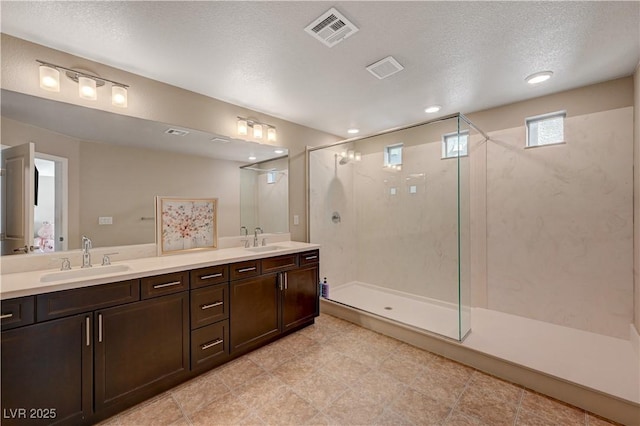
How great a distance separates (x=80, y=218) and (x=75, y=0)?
4.69ft

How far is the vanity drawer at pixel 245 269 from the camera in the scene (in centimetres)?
229

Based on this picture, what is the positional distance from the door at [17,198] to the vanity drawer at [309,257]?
2.15m

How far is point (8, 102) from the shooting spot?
1757mm

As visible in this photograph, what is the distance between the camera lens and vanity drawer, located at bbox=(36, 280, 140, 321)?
1.47m

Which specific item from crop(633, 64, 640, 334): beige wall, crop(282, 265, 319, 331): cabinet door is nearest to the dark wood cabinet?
crop(282, 265, 319, 331): cabinet door

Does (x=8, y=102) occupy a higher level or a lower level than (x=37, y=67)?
lower

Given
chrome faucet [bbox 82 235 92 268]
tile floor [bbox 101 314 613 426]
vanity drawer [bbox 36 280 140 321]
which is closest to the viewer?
vanity drawer [bbox 36 280 140 321]

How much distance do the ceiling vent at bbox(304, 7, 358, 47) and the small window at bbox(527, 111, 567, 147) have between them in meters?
2.38

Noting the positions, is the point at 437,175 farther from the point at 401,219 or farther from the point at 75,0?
the point at 75,0

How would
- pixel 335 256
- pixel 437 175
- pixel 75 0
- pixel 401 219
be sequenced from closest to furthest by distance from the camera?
pixel 75 0 < pixel 437 175 < pixel 401 219 < pixel 335 256

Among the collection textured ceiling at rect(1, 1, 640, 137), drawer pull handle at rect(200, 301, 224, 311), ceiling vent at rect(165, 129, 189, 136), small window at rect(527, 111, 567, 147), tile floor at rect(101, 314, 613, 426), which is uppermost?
textured ceiling at rect(1, 1, 640, 137)

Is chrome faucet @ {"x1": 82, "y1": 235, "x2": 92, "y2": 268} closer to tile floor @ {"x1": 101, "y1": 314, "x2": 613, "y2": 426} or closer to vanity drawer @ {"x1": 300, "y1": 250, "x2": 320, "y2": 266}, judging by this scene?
tile floor @ {"x1": 101, "y1": 314, "x2": 613, "y2": 426}

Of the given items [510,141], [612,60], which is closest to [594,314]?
[510,141]

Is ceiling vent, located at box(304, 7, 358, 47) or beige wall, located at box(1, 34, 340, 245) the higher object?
ceiling vent, located at box(304, 7, 358, 47)
